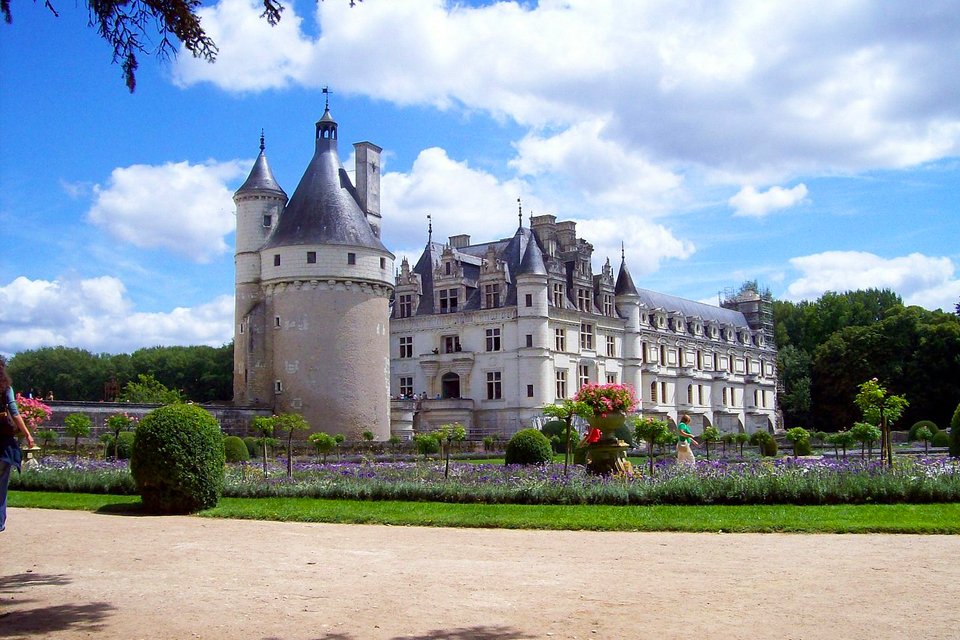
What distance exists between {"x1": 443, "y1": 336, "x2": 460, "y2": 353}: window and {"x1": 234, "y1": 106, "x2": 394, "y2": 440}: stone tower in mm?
9519

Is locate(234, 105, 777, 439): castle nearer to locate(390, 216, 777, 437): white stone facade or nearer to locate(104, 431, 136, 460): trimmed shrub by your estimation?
locate(390, 216, 777, 437): white stone facade

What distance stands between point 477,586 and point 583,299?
138 feet

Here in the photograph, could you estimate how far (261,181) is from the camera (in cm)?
3975

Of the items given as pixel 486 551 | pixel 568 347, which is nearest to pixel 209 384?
pixel 568 347

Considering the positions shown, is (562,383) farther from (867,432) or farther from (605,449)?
(605,449)

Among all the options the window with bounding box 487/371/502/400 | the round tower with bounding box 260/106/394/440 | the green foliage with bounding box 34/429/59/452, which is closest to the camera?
the green foliage with bounding box 34/429/59/452

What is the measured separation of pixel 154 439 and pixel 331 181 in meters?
24.7

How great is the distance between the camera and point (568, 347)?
156 feet

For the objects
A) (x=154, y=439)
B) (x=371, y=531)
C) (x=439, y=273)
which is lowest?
(x=371, y=531)

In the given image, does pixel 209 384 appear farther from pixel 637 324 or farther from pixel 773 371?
pixel 773 371

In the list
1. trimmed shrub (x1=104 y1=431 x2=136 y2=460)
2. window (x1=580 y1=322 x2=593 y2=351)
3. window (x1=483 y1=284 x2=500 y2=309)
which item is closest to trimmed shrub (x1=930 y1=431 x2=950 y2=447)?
window (x1=580 y1=322 x2=593 y2=351)

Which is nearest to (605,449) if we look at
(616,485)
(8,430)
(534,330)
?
(616,485)

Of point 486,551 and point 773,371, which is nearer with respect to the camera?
point 486,551

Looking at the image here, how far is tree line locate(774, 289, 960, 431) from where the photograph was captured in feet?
191
